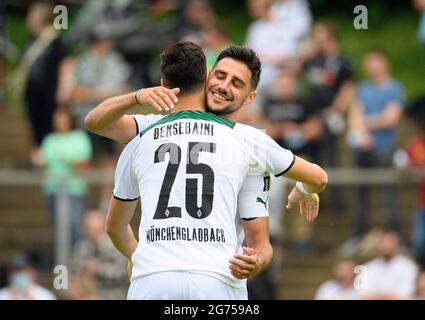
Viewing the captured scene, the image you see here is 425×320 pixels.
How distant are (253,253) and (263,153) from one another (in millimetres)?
567

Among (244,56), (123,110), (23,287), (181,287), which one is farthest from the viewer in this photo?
(23,287)

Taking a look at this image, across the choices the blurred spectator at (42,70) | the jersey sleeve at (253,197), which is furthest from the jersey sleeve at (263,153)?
the blurred spectator at (42,70)

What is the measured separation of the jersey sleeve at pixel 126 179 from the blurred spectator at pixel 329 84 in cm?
807

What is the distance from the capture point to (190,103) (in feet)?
24.3

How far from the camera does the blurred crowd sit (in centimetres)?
1451

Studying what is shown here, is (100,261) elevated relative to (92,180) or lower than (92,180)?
lower

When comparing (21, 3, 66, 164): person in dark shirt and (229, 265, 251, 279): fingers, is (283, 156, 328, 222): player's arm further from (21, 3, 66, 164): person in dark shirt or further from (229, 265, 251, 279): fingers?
(21, 3, 66, 164): person in dark shirt

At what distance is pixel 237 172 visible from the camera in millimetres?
7309

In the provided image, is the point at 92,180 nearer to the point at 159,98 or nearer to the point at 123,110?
the point at 123,110

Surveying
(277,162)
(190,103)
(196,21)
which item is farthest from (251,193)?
(196,21)

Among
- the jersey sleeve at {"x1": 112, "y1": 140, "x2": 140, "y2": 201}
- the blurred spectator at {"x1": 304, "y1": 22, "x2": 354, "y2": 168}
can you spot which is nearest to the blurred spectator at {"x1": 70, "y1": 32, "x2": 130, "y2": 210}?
the blurred spectator at {"x1": 304, "y1": 22, "x2": 354, "y2": 168}
